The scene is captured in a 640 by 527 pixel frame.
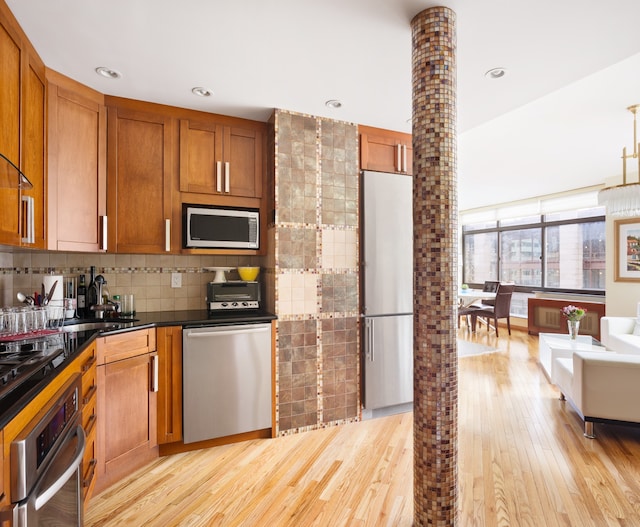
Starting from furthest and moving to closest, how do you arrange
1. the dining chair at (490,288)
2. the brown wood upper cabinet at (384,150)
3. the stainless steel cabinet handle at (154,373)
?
the dining chair at (490,288) → the brown wood upper cabinet at (384,150) → the stainless steel cabinet handle at (154,373)

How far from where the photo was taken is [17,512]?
0.96 metres

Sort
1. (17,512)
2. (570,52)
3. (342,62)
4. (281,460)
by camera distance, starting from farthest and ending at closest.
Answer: (281,460) < (342,62) < (570,52) < (17,512)

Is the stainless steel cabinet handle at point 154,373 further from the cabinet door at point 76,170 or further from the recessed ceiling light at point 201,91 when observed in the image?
the recessed ceiling light at point 201,91

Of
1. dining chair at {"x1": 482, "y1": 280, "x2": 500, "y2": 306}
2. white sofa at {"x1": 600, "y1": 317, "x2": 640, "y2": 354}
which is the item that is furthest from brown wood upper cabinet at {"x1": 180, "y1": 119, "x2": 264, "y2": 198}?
dining chair at {"x1": 482, "y1": 280, "x2": 500, "y2": 306}

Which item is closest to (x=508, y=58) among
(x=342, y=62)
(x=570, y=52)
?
(x=570, y=52)

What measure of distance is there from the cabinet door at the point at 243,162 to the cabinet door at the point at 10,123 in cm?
129

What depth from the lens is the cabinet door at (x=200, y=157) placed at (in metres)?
2.74

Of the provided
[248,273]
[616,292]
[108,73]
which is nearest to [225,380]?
[248,273]

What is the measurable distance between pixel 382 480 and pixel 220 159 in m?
2.48

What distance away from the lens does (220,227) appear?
9.22 ft

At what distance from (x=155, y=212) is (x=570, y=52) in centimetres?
276

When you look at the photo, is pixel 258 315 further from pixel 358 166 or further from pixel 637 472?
pixel 637 472

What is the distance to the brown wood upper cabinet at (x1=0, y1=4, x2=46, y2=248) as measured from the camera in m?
1.66

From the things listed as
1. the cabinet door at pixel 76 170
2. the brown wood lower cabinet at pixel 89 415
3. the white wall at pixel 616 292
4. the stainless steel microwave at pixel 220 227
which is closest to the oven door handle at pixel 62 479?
the brown wood lower cabinet at pixel 89 415
